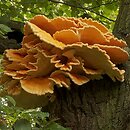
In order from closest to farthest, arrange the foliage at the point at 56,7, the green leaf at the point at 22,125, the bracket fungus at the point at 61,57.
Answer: the green leaf at the point at 22,125
the bracket fungus at the point at 61,57
the foliage at the point at 56,7

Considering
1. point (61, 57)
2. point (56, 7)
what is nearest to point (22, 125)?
point (61, 57)

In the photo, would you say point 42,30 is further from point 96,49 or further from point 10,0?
point 10,0

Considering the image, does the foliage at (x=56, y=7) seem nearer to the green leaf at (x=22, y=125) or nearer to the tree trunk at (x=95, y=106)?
the tree trunk at (x=95, y=106)

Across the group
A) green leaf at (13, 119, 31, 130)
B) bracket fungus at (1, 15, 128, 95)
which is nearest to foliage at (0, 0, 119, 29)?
bracket fungus at (1, 15, 128, 95)

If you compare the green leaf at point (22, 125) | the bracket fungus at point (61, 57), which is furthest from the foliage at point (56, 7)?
the green leaf at point (22, 125)

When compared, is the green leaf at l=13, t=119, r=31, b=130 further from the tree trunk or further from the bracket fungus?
the tree trunk

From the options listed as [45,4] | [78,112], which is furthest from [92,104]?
[45,4]

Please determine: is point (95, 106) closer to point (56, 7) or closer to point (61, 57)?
point (61, 57)
